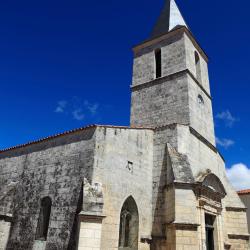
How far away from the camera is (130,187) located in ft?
36.0

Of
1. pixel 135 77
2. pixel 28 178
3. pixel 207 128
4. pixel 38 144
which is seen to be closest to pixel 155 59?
pixel 135 77

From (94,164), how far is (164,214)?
135 inches

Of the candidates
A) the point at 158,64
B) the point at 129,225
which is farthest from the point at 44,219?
the point at 158,64

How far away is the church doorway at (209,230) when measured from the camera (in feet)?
39.7

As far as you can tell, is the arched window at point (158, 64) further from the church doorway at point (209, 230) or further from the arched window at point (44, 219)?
the arched window at point (44, 219)

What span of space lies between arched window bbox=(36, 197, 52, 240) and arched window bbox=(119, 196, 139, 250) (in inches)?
110

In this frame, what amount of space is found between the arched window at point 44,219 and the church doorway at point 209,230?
6.42 m

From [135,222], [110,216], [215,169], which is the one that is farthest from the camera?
[215,169]

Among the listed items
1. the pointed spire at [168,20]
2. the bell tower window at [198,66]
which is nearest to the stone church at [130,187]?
the bell tower window at [198,66]

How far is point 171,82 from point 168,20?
533 cm

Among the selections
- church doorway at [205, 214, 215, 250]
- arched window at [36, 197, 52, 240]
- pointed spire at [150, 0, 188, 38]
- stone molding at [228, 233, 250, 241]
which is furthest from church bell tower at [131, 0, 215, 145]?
arched window at [36, 197, 52, 240]

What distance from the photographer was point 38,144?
12.8 m

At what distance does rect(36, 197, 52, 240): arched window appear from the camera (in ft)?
Answer: 35.3

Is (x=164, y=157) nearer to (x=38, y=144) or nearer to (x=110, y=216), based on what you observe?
(x=110, y=216)
